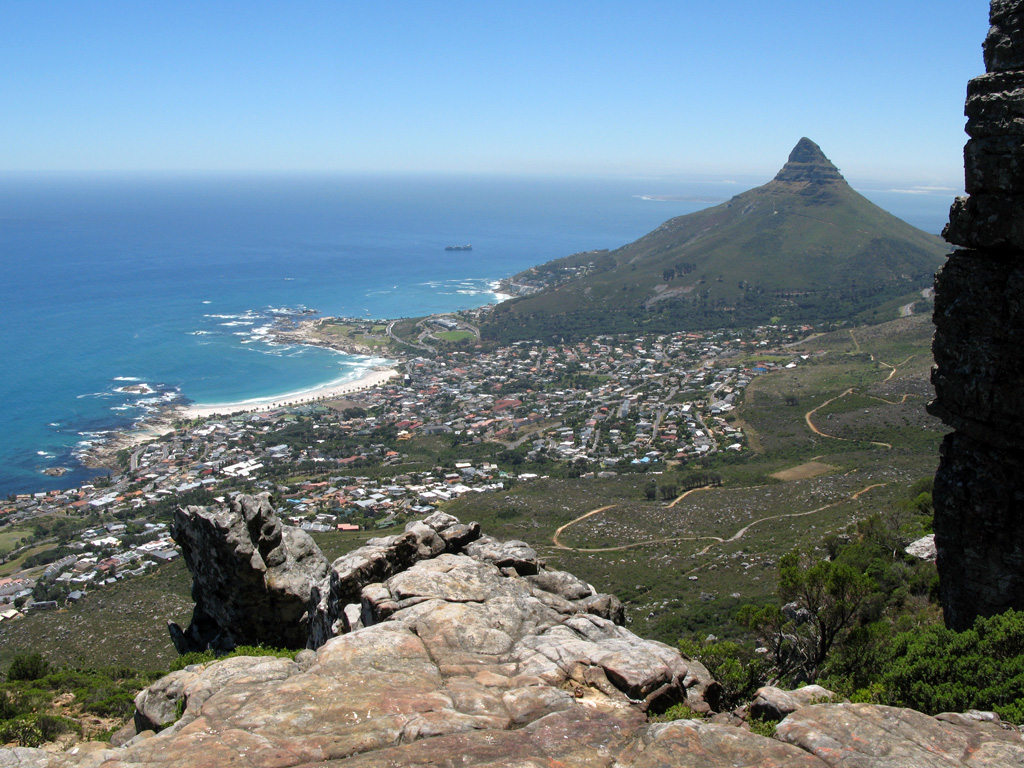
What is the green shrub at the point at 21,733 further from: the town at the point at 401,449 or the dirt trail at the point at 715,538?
the dirt trail at the point at 715,538

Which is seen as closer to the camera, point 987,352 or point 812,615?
point 987,352

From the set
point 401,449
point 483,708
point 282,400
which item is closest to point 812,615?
point 483,708

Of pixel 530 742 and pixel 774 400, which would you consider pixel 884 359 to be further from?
pixel 530 742

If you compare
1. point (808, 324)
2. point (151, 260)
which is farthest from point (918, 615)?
point (151, 260)

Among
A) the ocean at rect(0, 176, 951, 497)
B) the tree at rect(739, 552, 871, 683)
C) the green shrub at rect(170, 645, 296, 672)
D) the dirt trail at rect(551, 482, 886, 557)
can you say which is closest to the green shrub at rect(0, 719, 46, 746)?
the green shrub at rect(170, 645, 296, 672)

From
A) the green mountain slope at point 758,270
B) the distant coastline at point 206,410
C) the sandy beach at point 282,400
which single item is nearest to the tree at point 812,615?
the distant coastline at point 206,410

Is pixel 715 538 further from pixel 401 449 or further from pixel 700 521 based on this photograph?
pixel 401 449

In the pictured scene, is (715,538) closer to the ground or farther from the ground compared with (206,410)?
farther from the ground

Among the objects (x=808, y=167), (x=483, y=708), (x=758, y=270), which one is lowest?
(x=483, y=708)
